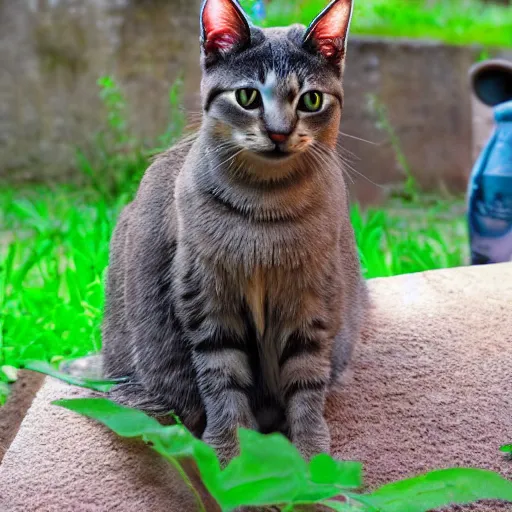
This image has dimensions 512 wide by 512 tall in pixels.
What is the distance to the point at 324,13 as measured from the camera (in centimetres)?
142

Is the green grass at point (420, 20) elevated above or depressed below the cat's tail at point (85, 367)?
above

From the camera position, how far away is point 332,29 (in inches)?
57.0

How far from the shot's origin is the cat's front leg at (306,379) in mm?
1537

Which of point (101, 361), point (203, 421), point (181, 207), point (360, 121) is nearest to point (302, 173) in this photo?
point (181, 207)

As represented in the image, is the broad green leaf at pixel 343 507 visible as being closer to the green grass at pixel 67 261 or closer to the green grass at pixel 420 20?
the green grass at pixel 67 261

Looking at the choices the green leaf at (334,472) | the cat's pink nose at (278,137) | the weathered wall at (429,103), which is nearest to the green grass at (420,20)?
the weathered wall at (429,103)

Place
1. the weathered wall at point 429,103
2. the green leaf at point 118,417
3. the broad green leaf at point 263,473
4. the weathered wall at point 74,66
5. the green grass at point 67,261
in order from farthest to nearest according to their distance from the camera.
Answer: the weathered wall at point 429,103, the weathered wall at point 74,66, the green grass at point 67,261, the green leaf at point 118,417, the broad green leaf at point 263,473

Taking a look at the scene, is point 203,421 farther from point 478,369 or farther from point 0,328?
point 0,328

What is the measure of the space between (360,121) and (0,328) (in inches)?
114

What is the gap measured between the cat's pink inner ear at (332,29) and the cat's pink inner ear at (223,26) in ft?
0.45

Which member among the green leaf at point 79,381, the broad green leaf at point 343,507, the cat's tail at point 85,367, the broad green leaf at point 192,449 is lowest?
the cat's tail at point 85,367

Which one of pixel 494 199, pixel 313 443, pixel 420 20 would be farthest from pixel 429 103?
pixel 313 443

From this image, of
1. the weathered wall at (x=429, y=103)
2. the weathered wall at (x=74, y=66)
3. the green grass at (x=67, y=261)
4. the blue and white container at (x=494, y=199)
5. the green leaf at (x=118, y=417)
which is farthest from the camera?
the weathered wall at (x=429, y=103)

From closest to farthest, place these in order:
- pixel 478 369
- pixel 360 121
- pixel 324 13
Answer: pixel 324 13 → pixel 478 369 → pixel 360 121
